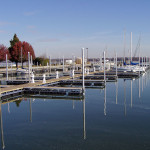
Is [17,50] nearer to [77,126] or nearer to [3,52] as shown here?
[3,52]

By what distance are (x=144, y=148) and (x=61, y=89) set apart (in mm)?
12530

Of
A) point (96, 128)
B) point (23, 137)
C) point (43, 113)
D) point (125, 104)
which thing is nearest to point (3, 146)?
point (23, 137)

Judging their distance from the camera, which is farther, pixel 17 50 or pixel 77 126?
pixel 17 50

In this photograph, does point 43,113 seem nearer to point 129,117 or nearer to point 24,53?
point 129,117

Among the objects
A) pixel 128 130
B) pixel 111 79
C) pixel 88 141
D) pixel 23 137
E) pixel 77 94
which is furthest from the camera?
pixel 111 79

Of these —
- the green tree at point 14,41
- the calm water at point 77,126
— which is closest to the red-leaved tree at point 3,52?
the green tree at point 14,41

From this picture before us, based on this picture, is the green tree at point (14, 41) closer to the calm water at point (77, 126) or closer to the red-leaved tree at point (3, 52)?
the red-leaved tree at point (3, 52)

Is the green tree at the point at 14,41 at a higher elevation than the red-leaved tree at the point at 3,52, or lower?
higher

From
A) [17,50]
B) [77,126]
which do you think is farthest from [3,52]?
[77,126]

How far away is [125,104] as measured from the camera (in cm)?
1547

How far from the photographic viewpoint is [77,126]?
1050cm

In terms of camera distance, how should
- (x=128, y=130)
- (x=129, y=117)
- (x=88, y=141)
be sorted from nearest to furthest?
(x=88, y=141)
(x=128, y=130)
(x=129, y=117)

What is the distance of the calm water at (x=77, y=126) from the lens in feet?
27.2

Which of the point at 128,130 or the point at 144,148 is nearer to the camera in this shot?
the point at 144,148
